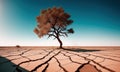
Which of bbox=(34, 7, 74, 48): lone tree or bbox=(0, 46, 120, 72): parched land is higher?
bbox=(34, 7, 74, 48): lone tree

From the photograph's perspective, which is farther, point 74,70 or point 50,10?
point 50,10

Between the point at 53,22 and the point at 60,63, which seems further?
the point at 53,22

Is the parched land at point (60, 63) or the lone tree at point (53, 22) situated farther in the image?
the lone tree at point (53, 22)

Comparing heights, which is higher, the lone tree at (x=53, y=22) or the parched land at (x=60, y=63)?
the lone tree at (x=53, y=22)

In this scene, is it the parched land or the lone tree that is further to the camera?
the lone tree

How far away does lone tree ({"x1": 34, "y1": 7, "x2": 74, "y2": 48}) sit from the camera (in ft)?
52.9

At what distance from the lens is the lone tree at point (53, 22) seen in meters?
16.1

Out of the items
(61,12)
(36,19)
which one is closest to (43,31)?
(36,19)

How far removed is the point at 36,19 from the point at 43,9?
191 centimetres

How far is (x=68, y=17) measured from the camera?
16984mm

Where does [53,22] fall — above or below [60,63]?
above

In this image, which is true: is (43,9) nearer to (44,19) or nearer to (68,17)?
(44,19)

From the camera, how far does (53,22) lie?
1655 cm

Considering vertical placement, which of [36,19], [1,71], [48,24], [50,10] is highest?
[50,10]
